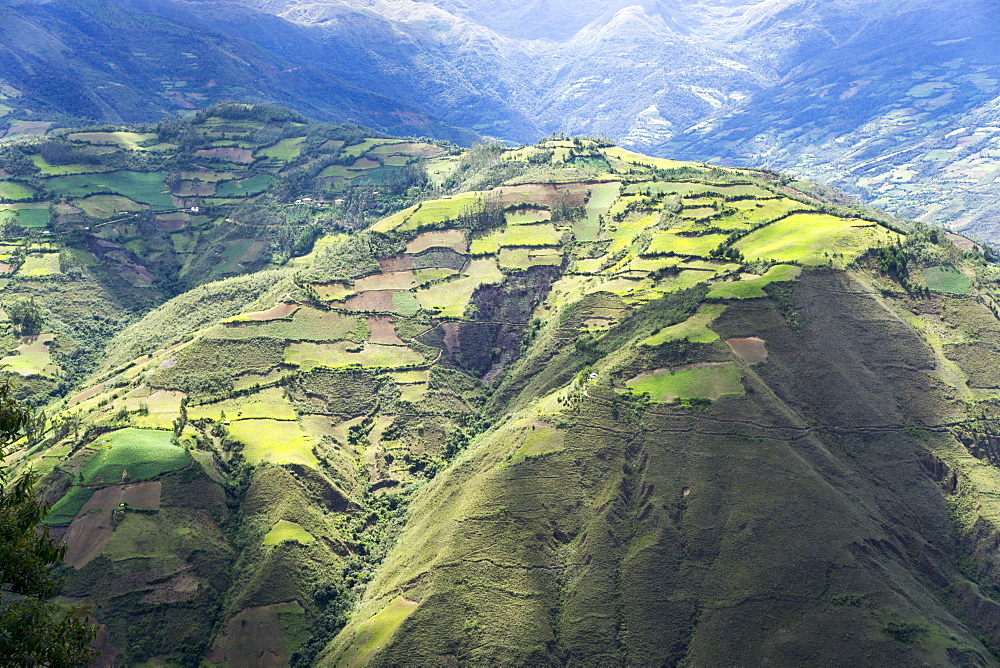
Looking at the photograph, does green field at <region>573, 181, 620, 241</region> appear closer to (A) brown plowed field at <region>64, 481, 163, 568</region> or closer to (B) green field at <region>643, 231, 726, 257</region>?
(B) green field at <region>643, 231, 726, 257</region>

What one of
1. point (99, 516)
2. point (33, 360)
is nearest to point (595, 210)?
point (99, 516)

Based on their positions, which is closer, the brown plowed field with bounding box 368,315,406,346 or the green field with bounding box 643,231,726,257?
the brown plowed field with bounding box 368,315,406,346

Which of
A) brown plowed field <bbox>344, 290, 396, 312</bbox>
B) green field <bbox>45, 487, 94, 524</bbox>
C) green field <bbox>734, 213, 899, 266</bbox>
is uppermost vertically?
green field <bbox>734, 213, 899, 266</bbox>

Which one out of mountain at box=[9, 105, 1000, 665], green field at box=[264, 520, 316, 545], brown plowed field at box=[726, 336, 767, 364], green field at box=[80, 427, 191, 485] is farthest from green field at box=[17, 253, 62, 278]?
brown plowed field at box=[726, 336, 767, 364]

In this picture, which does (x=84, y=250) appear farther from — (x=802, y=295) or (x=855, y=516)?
(x=855, y=516)

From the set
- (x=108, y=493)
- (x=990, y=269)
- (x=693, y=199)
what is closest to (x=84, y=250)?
(x=108, y=493)
